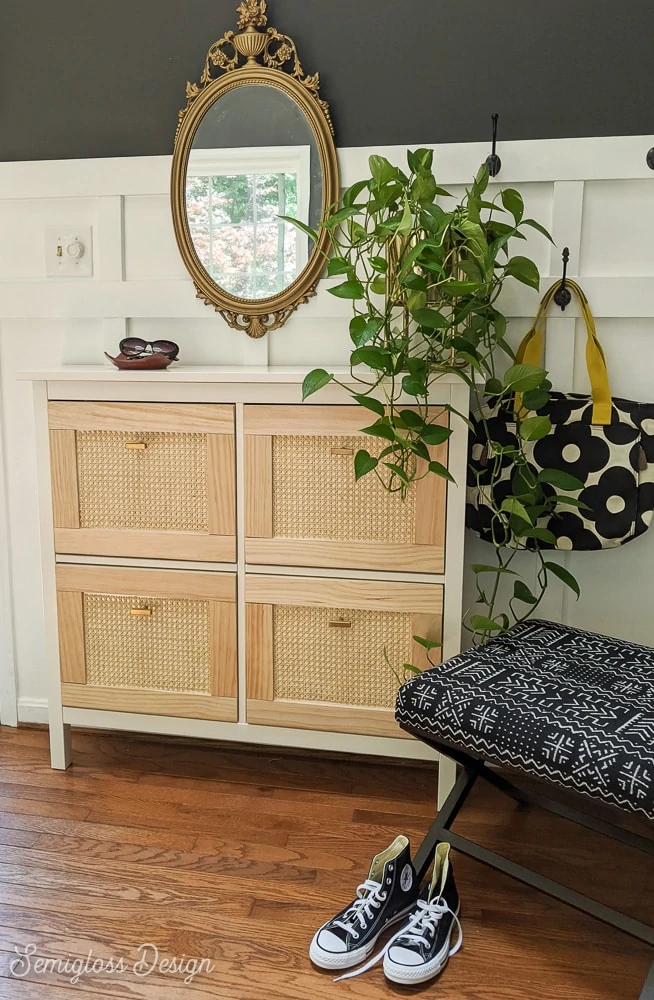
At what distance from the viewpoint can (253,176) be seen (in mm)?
2053

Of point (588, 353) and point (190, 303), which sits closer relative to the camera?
point (588, 353)

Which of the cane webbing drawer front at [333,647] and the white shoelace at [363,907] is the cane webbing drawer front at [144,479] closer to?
the cane webbing drawer front at [333,647]

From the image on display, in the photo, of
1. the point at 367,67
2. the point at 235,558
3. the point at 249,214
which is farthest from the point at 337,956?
the point at 367,67

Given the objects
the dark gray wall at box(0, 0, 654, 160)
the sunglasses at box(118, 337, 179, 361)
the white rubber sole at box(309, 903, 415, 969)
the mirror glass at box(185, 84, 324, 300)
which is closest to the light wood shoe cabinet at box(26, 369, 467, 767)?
the sunglasses at box(118, 337, 179, 361)

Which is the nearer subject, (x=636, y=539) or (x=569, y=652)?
(x=569, y=652)

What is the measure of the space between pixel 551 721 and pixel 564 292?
103 cm

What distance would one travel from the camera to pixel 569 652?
1.68 meters

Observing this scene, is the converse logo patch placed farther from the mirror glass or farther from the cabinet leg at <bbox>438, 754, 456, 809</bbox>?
the mirror glass

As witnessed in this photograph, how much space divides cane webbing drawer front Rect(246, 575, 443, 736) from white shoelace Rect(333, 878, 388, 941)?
1.39ft

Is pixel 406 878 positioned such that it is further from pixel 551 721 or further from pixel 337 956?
pixel 551 721

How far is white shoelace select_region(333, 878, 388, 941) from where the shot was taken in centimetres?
146

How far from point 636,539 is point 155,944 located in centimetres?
136

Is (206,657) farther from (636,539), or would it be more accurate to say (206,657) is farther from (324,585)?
(636,539)

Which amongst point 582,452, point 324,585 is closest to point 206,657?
point 324,585
